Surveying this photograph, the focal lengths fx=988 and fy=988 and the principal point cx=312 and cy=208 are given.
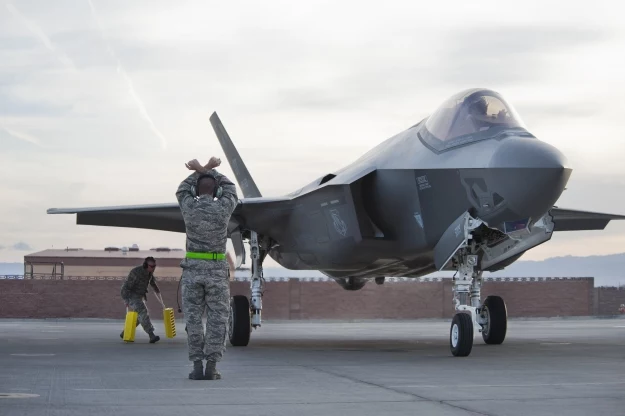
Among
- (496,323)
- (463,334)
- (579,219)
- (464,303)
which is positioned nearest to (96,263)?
(579,219)

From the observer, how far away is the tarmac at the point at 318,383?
7.59 m

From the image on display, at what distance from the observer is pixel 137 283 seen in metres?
19.0

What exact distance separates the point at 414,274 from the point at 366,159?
237 cm

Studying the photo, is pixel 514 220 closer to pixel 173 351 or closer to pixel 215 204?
pixel 215 204

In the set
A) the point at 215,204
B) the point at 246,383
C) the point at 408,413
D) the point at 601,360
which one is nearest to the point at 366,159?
the point at 601,360

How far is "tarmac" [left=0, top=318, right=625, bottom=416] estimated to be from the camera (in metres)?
7.59

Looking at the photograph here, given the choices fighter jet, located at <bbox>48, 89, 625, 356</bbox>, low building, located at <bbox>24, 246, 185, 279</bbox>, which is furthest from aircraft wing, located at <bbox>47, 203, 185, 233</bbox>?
→ low building, located at <bbox>24, 246, 185, 279</bbox>

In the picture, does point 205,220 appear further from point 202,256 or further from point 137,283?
point 137,283

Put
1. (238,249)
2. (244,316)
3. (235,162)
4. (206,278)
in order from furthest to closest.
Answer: (235,162) < (238,249) < (244,316) < (206,278)

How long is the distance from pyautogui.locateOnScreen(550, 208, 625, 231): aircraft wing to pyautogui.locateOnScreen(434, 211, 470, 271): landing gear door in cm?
542

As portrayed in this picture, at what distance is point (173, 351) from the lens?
15.4 meters

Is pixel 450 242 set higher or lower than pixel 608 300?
higher

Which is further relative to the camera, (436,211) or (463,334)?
(436,211)

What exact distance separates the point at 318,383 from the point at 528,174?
4600mm
